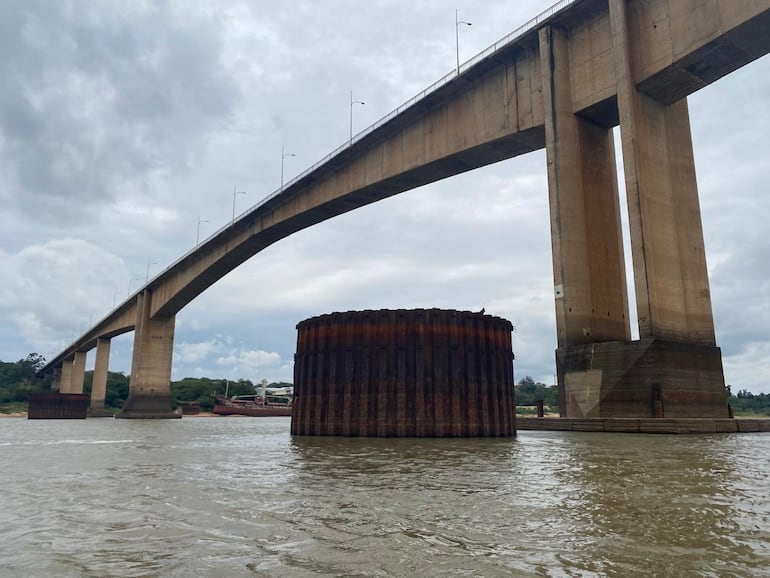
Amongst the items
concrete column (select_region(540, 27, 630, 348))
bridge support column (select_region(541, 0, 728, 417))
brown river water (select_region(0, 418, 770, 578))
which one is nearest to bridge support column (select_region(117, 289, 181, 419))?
concrete column (select_region(540, 27, 630, 348))

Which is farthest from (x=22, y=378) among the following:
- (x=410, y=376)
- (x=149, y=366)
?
(x=410, y=376)

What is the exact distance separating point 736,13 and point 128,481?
2577 centimetres

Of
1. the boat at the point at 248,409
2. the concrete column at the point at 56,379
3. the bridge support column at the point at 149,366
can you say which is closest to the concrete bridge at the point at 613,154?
the bridge support column at the point at 149,366

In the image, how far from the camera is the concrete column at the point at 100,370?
98625 millimetres

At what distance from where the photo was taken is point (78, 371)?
11688 cm

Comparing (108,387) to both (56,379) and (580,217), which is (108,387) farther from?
(580,217)

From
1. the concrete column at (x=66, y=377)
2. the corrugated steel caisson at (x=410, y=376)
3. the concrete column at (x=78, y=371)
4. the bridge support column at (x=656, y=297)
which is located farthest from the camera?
the concrete column at (x=66, y=377)

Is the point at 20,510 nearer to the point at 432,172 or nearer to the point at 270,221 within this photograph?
the point at 432,172

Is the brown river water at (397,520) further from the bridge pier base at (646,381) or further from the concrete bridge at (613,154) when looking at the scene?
the concrete bridge at (613,154)

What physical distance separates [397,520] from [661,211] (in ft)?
75.0

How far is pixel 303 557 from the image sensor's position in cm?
414

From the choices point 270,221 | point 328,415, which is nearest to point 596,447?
point 328,415

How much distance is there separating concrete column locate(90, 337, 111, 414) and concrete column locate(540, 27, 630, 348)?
93.5 meters

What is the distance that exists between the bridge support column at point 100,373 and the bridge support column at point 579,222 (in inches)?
3661
